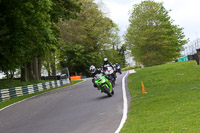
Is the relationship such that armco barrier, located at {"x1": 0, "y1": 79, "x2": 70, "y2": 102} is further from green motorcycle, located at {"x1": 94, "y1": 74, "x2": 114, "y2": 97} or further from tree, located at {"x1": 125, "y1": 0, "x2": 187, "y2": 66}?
tree, located at {"x1": 125, "y1": 0, "x2": 187, "y2": 66}

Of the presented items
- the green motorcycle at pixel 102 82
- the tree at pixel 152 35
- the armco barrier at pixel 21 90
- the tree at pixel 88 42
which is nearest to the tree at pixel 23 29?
the armco barrier at pixel 21 90

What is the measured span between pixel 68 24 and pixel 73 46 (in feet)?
31.0

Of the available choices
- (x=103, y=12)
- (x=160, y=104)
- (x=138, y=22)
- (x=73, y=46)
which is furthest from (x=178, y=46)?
(x=160, y=104)

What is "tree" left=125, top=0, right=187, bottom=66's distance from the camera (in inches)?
2415

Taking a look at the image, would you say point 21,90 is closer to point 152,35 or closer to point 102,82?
point 102,82

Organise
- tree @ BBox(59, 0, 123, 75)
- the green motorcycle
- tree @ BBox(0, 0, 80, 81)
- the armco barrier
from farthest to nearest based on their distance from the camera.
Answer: tree @ BBox(59, 0, 123, 75)
tree @ BBox(0, 0, 80, 81)
the armco barrier
the green motorcycle

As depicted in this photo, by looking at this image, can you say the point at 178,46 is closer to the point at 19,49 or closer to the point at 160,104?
the point at 19,49

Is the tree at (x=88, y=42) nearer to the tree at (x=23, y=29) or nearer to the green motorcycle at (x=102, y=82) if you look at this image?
the tree at (x=23, y=29)

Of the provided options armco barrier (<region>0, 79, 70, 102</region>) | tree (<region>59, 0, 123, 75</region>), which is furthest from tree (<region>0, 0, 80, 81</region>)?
tree (<region>59, 0, 123, 75</region>)

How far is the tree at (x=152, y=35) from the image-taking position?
201ft

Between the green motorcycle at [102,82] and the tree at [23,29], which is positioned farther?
the tree at [23,29]

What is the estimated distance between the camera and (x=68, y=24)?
Answer: 52.7m

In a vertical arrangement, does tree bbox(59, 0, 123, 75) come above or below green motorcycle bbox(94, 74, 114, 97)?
above

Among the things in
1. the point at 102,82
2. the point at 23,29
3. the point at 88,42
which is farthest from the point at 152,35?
the point at 102,82
